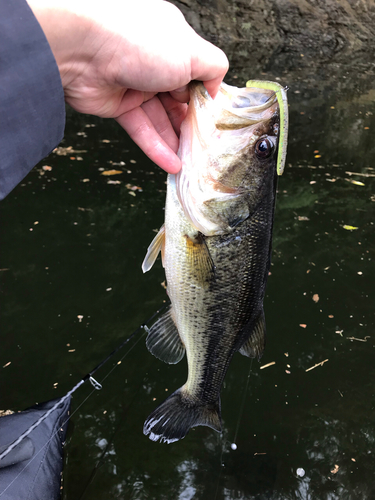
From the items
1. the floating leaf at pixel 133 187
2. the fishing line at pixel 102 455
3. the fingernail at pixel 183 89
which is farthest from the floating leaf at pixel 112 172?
the fingernail at pixel 183 89

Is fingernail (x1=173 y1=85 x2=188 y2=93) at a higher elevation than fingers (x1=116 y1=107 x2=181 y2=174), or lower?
higher

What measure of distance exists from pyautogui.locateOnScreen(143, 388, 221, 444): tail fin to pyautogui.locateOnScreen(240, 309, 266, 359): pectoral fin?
32cm

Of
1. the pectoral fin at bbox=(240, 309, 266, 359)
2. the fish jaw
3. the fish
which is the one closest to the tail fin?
the fish

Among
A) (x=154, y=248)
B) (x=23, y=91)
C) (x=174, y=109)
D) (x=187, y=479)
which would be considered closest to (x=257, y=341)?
(x=154, y=248)

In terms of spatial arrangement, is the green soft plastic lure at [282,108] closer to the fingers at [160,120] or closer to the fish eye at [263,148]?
the fish eye at [263,148]

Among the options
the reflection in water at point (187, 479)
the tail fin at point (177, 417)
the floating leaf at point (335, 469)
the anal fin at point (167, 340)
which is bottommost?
the floating leaf at point (335, 469)

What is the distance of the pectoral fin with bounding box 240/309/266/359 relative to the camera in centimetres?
189

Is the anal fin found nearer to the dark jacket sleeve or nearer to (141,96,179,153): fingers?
(141,96,179,153): fingers

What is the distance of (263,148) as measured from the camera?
5.34 feet

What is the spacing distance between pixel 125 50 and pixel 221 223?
75 cm

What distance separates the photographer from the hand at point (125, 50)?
1.35m

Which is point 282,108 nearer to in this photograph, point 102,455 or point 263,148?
point 263,148

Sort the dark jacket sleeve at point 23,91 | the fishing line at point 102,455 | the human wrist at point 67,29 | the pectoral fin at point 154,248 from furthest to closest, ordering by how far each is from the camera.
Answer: the fishing line at point 102,455 → the pectoral fin at point 154,248 → the human wrist at point 67,29 → the dark jacket sleeve at point 23,91

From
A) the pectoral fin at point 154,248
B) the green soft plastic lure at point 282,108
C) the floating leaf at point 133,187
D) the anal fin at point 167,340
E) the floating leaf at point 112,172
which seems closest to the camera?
the green soft plastic lure at point 282,108
